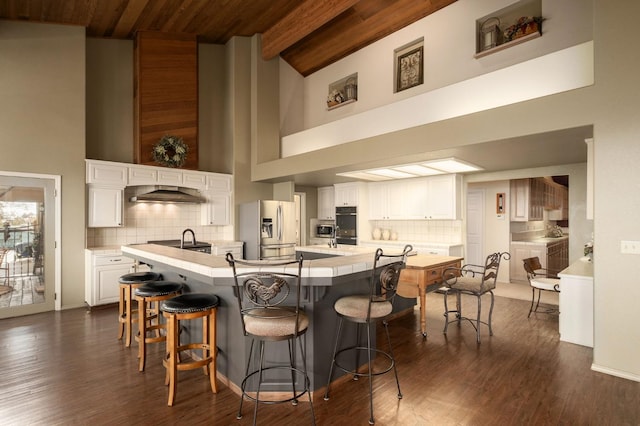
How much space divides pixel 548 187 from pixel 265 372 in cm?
882

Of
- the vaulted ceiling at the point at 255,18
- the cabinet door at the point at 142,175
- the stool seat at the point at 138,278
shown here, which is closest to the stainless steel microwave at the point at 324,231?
the vaulted ceiling at the point at 255,18

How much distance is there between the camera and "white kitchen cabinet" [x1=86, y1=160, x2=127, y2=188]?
511 cm

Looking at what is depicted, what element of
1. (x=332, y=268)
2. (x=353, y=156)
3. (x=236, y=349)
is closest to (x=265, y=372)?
(x=236, y=349)

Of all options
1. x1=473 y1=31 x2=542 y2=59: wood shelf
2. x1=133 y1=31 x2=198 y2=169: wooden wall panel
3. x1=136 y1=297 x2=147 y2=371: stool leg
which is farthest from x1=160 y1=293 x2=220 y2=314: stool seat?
x1=473 y1=31 x2=542 y2=59: wood shelf

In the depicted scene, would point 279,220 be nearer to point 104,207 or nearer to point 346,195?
point 346,195

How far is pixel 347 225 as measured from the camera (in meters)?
7.32

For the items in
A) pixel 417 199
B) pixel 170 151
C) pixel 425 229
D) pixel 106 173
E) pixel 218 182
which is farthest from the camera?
pixel 425 229

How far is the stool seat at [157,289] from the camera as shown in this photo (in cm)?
304

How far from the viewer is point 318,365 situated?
2.52m

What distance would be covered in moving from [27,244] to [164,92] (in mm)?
3220

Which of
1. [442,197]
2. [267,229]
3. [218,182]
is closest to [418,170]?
[442,197]

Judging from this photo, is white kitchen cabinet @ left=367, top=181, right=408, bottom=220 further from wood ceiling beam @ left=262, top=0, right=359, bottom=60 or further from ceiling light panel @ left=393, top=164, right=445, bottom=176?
wood ceiling beam @ left=262, top=0, right=359, bottom=60

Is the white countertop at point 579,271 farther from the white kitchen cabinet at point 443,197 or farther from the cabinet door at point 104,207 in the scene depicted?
the cabinet door at point 104,207

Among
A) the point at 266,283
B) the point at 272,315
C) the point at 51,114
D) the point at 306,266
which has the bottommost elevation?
the point at 272,315
